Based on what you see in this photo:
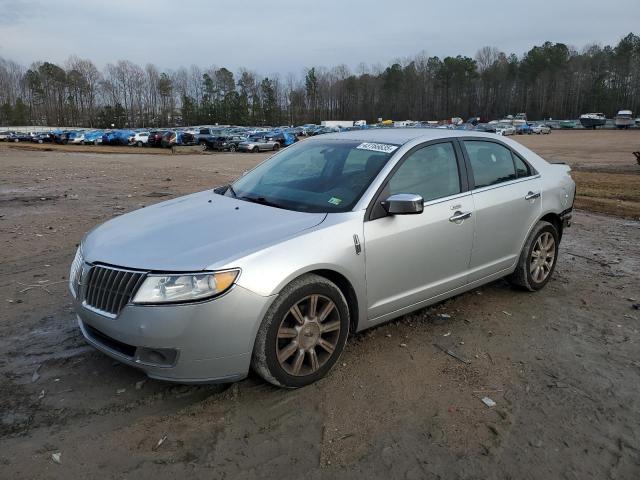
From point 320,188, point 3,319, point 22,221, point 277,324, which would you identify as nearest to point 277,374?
point 277,324

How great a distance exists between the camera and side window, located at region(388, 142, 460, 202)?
3939mm

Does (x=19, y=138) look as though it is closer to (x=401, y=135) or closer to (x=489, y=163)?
(x=401, y=135)

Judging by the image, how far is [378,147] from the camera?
13.5 ft

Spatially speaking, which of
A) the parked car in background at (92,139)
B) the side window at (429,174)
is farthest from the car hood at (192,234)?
the parked car in background at (92,139)

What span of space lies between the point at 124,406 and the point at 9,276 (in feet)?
→ 11.2

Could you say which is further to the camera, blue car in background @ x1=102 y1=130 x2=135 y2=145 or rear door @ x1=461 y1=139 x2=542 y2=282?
blue car in background @ x1=102 y1=130 x2=135 y2=145

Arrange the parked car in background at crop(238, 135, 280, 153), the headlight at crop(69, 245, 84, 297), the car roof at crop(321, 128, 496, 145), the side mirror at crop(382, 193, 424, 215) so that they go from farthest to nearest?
the parked car in background at crop(238, 135, 280, 153), the car roof at crop(321, 128, 496, 145), the side mirror at crop(382, 193, 424, 215), the headlight at crop(69, 245, 84, 297)

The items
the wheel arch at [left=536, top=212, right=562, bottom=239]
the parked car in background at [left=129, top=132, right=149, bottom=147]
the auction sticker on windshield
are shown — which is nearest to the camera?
the auction sticker on windshield

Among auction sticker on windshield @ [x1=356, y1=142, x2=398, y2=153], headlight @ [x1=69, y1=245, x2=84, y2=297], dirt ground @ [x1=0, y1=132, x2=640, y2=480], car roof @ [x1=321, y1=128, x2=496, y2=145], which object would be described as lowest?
dirt ground @ [x1=0, y1=132, x2=640, y2=480]

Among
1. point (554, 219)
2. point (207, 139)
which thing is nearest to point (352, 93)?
point (207, 139)

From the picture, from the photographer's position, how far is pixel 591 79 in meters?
123

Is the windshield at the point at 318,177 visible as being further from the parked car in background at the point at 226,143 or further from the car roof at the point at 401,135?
the parked car in background at the point at 226,143

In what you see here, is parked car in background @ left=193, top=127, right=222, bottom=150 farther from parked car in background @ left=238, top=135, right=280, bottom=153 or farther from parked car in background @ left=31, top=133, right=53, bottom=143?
parked car in background @ left=31, top=133, right=53, bottom=143

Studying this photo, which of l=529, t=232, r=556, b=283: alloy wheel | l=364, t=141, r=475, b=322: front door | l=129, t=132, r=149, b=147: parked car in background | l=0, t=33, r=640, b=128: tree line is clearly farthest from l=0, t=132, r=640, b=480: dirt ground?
l=0, t=33, r=640, b=128: tree line
